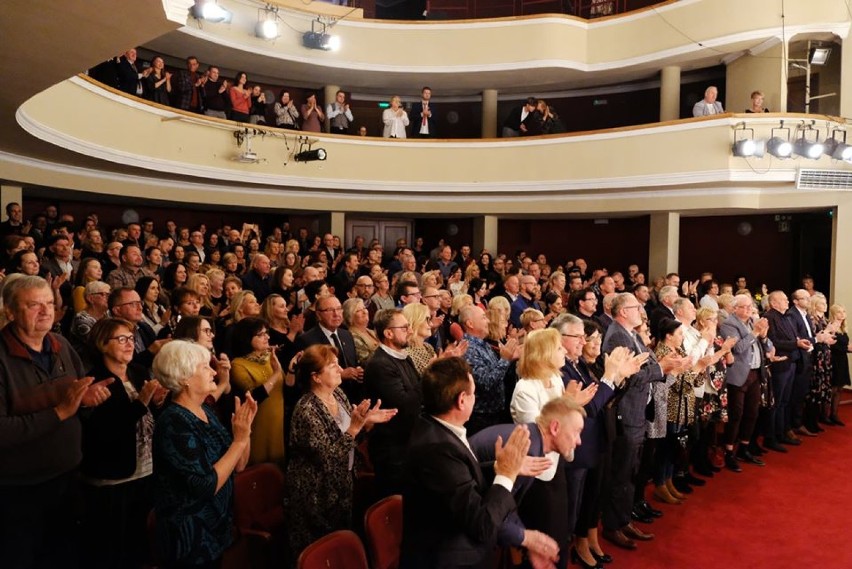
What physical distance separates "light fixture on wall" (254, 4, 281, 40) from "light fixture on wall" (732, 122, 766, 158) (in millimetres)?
7301

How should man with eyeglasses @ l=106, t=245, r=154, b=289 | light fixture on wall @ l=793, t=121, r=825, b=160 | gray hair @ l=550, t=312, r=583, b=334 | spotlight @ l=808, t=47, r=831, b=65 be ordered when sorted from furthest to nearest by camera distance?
spotlight @ l=808, t=47, r=831, b=65 < light fixture on wall @ l=793, t=121, r=825, b=160 < man with eyeglasses @ l=106, t=245, r=154, b=289 < gray hair @ l=550, t=312, r=583, b=334

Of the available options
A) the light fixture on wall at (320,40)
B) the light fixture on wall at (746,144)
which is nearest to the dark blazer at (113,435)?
the light fixture on wall at (746,144)

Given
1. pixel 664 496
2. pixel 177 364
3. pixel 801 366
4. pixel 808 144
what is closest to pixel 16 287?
pixel 177 364

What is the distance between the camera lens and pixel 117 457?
8.73ft

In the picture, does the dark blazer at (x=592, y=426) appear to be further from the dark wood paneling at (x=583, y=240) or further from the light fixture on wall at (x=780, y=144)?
the dark wood paneling at (x=583, y=240)

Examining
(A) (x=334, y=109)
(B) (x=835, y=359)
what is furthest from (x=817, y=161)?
(A) (x=334, y=109)

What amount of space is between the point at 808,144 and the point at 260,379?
Answer: 824 cm

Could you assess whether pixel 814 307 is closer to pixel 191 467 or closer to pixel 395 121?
pixel 191 467

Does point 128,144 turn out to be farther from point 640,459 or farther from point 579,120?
point 579,120

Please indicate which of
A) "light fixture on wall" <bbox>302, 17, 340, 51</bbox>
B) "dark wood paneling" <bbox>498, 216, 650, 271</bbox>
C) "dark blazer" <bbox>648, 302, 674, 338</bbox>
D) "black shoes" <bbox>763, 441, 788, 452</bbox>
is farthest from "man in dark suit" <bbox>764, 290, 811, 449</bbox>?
"light fixture on wall" <bbox>302, 17, 340, 51</bbox>

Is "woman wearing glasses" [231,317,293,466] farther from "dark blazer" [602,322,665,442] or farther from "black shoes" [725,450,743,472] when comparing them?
"black shoes" [725,450,743,472]

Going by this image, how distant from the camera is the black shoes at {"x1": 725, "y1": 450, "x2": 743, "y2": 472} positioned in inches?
209

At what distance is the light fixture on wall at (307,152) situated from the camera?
34.5ft

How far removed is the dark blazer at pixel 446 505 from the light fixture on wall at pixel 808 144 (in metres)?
8.39
